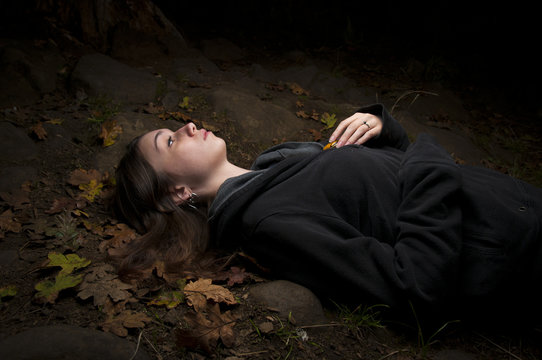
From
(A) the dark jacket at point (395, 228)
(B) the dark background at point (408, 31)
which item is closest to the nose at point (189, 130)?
(A) the dark jacket at point (395, 228)

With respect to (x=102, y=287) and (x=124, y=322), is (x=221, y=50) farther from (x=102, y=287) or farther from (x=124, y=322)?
(x=124, y=322)

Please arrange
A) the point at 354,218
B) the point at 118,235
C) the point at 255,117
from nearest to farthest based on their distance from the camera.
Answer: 1. the point at 354,218
2. the point at 118,235
3. the point at 255,117

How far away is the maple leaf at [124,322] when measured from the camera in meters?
1.83

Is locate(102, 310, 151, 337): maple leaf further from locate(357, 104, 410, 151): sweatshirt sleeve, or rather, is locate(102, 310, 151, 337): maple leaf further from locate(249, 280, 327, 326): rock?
locate(357, 104, 410, 151): sweatshirt sleeve

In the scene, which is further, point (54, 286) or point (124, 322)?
point (54, 286)

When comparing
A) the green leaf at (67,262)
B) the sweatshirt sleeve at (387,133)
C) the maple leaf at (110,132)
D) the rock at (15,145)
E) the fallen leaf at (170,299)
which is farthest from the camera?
the maple leaf at (110,132)

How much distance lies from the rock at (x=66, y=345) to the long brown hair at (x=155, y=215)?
859mm

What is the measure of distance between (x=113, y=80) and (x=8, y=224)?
8.30 ft

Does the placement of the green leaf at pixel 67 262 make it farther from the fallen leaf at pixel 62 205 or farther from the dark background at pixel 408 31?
the dark background at pixel 408 31

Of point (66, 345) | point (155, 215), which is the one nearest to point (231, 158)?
point (155, 215)

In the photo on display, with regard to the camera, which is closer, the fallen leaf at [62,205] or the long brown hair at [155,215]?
the long brown hair at [155,215]

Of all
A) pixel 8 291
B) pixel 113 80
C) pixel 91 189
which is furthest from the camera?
pixel 113 80

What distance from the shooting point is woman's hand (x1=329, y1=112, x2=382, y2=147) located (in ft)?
9.34

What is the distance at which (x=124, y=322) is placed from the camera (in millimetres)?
1881
